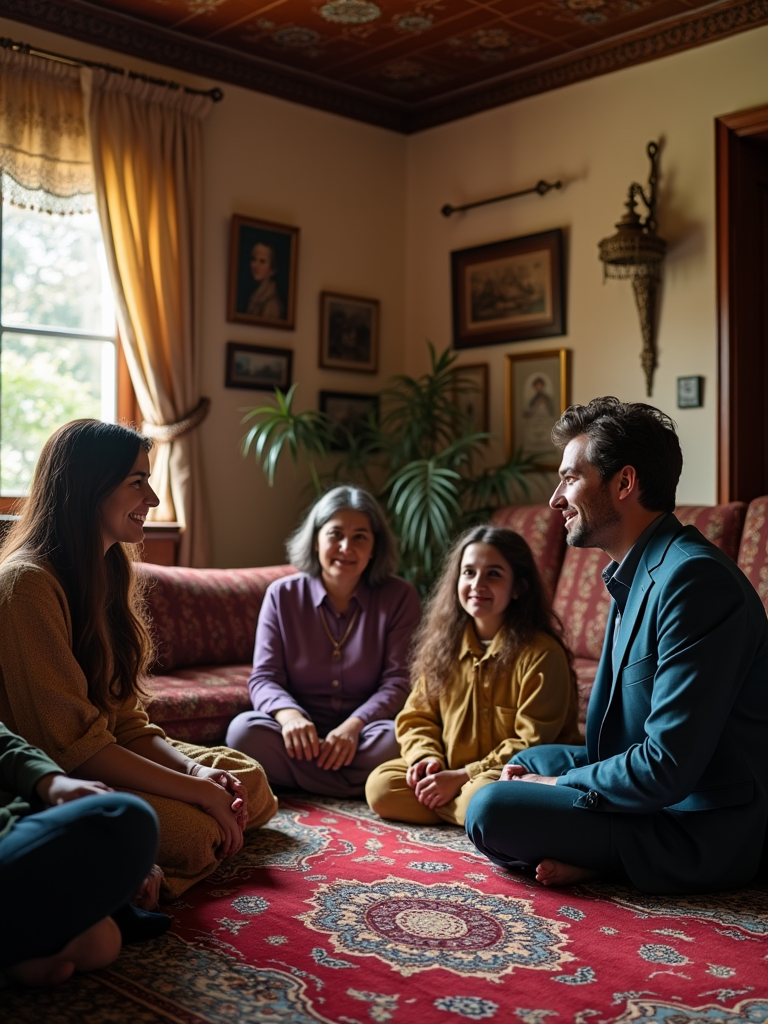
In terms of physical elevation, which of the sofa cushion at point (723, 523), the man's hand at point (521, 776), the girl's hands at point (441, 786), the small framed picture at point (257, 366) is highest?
the small framed picture at point (257, 366)

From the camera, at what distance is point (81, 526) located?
8.33ft

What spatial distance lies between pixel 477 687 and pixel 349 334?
295cm

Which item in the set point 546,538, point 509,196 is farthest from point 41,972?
point 509,196

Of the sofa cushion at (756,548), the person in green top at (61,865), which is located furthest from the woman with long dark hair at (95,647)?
the sofa cushion at (756,548)

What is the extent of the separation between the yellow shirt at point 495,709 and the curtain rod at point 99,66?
299 cm

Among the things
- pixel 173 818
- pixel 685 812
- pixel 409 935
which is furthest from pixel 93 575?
pixel 685 812

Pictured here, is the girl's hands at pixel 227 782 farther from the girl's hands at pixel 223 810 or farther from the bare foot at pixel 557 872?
the bare foot at pixel 557 872

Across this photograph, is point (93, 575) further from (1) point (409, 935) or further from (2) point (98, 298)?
(2) point (98, 298)

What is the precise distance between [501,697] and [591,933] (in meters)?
1.00

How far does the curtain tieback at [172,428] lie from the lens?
504cm

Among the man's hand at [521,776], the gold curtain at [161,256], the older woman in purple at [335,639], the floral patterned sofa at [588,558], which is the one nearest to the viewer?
the man's hand at [521,776]

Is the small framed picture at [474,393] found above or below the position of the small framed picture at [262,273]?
below

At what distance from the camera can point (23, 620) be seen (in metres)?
2.40

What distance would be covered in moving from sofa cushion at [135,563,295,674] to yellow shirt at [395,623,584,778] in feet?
3.84
